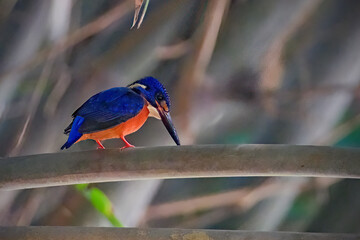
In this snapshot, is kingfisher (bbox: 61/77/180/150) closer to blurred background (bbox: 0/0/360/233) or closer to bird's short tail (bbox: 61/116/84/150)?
bird's short tail (bbox: 61/116/84/150)

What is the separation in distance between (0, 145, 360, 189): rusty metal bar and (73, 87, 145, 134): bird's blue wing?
14 cm

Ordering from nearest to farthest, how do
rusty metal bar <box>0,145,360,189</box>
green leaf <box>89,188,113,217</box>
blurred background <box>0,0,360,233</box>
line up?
rusty metal bar <box>0,145,360,189</box> → green leaf <box>89,188,113,217</box> → blurred background <box>0,0,360,233</box>

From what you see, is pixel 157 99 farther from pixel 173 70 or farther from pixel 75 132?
pixel 173 70

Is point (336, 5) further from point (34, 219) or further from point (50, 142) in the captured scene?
point (34, 219)

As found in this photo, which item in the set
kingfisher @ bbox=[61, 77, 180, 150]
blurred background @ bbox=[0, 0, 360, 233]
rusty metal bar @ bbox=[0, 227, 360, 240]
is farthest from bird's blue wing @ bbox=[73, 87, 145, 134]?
blurred background @ bbox=[0, 0, 360, 233]

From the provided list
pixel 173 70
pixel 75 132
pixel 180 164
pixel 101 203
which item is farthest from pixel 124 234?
pixel 173 70

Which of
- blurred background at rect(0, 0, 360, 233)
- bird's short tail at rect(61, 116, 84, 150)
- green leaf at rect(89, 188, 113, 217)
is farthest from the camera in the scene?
blurred background at rect(0, 0, 360, 233)

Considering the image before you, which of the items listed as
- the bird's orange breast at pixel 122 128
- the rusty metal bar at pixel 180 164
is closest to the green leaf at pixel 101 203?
the bird's orange breast at pixel 122 128

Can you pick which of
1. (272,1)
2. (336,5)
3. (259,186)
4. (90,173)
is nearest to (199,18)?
(272,1)

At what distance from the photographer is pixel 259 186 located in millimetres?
2510

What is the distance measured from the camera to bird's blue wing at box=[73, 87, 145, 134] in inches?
50.3

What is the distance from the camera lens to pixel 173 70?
207 centimetres

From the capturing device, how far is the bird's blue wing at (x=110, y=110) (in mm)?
1277

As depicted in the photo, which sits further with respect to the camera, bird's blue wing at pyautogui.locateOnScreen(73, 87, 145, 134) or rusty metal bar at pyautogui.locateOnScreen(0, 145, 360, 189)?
bird's blue wing at pyautogui.locateOnScreen(73, 87, 145, 134)
